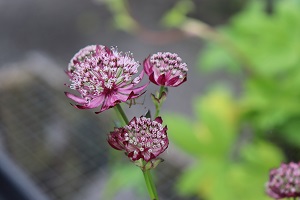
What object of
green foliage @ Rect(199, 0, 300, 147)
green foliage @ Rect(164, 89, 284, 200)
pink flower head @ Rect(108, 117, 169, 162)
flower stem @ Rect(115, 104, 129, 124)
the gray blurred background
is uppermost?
the gray blurred background

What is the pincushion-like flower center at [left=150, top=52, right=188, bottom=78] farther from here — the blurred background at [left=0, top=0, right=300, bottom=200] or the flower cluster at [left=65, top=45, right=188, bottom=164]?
the blurred background at [left=0, top=0, right=300, bottom=200]

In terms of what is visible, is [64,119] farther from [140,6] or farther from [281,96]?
[140,6]

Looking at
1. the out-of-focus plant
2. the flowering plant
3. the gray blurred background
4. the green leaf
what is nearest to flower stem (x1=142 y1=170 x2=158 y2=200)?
the flowering plant

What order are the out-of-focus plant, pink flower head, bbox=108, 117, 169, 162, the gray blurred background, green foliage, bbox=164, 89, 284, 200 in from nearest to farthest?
1. pink flower head, bbox=108, 117, 169, 162
2. green foliage, bbox=164, 89, 284, 200
3. the out-of-focus plant
4. the gray blurred background

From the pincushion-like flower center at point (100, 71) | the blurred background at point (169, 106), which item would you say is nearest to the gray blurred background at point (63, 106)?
the blurred background at point (169, 106)

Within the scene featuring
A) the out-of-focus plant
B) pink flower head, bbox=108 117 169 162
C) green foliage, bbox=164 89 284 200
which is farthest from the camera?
the out-of-focus plant

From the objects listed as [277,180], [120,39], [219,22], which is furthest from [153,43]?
[277,180]

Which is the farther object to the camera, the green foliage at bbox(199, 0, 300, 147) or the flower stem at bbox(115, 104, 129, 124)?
the green foliage at bbox(199, 0, 300, 147)

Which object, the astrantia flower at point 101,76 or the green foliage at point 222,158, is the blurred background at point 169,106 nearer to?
the green foliage at point 222,158
